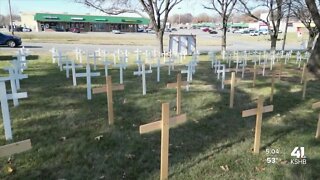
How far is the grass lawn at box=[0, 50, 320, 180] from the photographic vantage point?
Answer: 4047 mm

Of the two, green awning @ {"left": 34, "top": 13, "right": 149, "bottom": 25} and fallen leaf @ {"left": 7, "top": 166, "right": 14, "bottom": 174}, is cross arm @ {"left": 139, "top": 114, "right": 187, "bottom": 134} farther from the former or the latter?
green awning @ {"left": 34, "top": 13, "right": 149, "bottom": 25}

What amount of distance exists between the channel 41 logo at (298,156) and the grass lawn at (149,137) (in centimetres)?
6

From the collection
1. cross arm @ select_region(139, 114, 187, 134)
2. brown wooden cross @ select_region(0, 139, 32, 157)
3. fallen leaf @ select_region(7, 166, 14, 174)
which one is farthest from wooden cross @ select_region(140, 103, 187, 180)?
fallen leaf @ select_region(7, 166, 14, 174)

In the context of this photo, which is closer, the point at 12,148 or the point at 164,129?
the point at 12,148

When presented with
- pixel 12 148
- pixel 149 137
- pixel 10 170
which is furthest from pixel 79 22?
pixel 12 148

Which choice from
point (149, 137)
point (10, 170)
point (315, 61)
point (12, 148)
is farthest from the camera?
point (315, 61)

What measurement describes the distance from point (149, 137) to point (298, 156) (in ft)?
7.58

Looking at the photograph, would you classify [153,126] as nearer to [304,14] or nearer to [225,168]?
[225,168]

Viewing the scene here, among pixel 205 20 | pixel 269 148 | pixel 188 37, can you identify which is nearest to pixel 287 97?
pixel 269 148

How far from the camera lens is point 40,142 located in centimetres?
469

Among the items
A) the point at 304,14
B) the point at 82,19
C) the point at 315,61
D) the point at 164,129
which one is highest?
Result: the point at 82,19

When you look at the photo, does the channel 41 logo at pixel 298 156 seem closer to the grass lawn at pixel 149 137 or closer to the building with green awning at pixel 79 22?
the grass lawn at pixel 149 137

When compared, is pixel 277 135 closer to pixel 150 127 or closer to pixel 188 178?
pixel 188 178

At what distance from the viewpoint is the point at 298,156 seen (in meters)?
4.59
